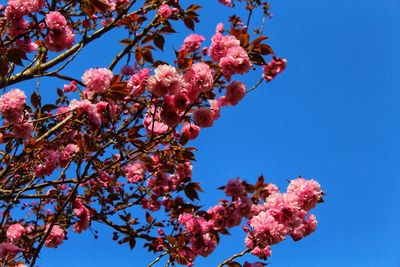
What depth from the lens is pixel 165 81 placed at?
252 centimetres

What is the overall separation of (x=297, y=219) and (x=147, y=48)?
74.4 inches

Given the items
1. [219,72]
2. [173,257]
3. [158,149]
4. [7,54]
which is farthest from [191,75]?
[7,54]

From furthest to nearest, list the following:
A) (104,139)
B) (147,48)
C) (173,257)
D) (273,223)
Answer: (147,48)
(104,139)
(173,257)
(273,223)

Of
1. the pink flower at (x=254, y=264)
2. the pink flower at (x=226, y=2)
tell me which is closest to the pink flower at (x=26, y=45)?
the pink flower at (x=254, y=264)

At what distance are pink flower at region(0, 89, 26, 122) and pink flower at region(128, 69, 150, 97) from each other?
78cm

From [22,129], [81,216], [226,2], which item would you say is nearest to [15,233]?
[81,216]

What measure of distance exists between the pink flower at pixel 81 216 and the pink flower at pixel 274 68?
6.97 feet

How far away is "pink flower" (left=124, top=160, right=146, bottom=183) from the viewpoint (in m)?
3.61

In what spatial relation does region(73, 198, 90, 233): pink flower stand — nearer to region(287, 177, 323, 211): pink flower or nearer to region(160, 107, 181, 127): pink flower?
region(160, 107, 181, 127): pink flower

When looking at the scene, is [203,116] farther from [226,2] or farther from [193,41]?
[226,2]

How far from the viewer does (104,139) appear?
10.8 feet

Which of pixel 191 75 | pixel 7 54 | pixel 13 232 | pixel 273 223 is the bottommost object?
pixel 273 223

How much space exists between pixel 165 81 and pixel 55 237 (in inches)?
70.3

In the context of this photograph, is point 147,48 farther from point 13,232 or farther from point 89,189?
point 13,232
